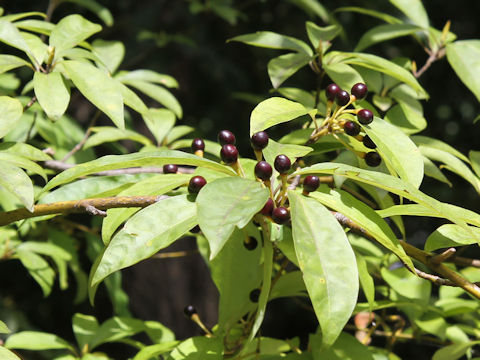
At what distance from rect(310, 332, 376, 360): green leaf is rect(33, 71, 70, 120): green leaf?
0.59 metres

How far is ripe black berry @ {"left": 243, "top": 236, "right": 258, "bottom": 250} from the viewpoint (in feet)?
3.05

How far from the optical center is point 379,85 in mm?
1273

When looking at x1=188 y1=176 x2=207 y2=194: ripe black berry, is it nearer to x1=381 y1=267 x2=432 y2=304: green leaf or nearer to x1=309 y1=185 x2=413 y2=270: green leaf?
x1=309 y1=185 x2=413 y2=270: green leaf

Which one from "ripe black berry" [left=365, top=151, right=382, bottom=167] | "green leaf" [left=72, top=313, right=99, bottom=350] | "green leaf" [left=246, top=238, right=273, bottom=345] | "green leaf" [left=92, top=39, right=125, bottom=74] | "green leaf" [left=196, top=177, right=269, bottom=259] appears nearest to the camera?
"green leaf" [left=196, top=177, right=269, bottom=259]

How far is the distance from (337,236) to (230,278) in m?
0.34

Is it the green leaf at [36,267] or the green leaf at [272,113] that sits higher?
the green leaf at [272,113]

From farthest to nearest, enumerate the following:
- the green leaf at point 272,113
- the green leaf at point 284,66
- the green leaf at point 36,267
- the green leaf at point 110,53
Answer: the green leaf at point 110,53
the green leaf at point 36,267
the green leaf at point 284,66
the green leaf at point 272,113

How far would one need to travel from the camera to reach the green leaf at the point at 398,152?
85 cm

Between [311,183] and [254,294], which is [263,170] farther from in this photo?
[254,294]

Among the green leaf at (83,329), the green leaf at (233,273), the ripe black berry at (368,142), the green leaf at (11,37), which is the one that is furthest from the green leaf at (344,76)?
the green leaf at (83,329)

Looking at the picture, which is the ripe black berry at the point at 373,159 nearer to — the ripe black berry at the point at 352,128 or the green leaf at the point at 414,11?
the ripe black berry at the point at 352,128

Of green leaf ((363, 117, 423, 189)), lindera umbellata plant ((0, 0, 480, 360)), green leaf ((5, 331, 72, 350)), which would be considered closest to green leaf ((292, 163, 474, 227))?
lindera umbellata plant ((0, 0, 480, 360))

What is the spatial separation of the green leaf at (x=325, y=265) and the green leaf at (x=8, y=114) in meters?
0.47

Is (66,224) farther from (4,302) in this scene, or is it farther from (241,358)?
(4,302)
